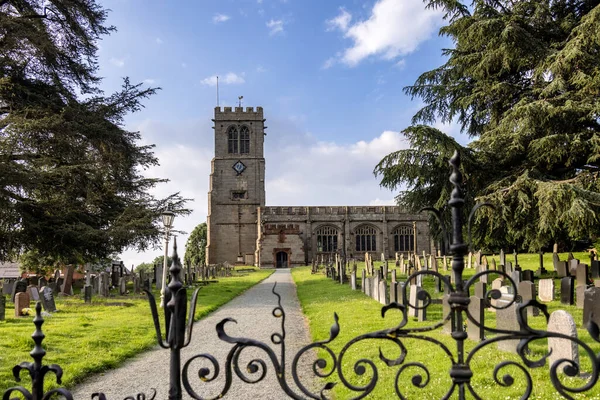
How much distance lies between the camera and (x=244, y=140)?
179 feet

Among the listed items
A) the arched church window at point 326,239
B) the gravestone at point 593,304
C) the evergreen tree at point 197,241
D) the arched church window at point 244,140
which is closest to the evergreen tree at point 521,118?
the gravestone at point 593,304

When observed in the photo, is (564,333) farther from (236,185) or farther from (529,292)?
(236,185)

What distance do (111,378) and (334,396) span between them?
9.43ft

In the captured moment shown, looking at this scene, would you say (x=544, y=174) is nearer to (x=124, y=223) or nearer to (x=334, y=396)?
(x=334, y=396)

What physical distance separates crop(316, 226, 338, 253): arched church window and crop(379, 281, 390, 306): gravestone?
37.8 metres

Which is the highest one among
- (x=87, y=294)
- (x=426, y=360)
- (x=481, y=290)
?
(x=481, y=290)

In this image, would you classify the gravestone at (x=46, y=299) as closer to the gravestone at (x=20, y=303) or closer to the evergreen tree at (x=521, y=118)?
the gravestone at (x=20, y=303)

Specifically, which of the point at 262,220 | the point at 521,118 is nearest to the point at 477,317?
the point at 521,118

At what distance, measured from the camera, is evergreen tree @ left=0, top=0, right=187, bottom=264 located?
1493cm

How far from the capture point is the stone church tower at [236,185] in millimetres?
51625

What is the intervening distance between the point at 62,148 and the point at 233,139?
38.9m

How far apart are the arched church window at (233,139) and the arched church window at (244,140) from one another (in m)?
0.55

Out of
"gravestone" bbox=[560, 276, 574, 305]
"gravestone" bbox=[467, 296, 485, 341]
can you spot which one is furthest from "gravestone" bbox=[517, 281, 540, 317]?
"gravestone" bbox=[467, 296, 485, 341]

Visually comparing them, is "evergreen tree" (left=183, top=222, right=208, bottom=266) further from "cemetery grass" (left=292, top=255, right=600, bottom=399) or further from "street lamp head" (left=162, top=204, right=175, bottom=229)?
"cemetery grass" (left=292, top=255, right=600, bottom=399)
